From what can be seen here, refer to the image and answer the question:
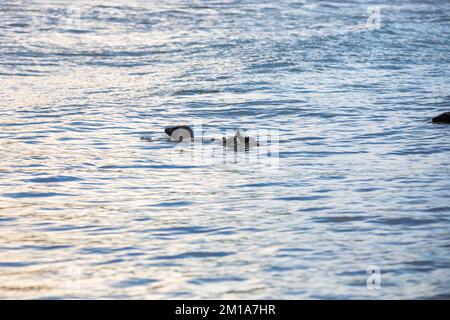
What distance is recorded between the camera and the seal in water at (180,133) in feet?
36.2

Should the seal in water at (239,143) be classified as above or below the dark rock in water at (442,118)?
above

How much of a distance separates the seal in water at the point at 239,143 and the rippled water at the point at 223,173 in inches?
14.4

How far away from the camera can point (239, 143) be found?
10.6 m

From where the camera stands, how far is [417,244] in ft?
22.6

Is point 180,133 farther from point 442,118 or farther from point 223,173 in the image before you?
point 442,118

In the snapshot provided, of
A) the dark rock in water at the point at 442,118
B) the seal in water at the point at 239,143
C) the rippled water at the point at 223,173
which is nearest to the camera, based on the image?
the rippled water at the point at 223,173

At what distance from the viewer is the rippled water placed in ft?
20.9

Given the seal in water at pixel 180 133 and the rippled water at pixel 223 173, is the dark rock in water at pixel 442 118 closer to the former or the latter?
the rippled water at pixel 223 173

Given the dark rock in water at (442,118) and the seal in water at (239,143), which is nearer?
the seal in water at (239,143)

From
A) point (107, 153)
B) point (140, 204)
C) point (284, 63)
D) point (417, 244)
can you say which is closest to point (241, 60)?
point (284, 63)

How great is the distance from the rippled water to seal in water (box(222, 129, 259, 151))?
367mm

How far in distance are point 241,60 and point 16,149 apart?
8293 mm

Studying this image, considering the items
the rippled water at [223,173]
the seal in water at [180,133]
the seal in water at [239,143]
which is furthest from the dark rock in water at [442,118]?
the seal in water at [180,133]

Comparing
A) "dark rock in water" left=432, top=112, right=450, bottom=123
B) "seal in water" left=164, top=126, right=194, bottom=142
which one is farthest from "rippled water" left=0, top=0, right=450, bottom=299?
"seal in water" left=164, top=126, right=194, bottom=142
